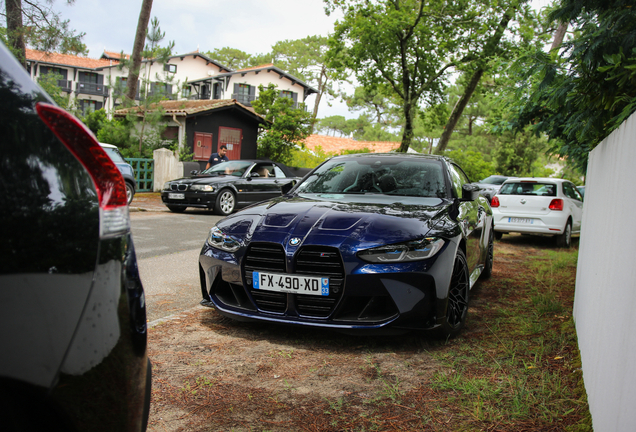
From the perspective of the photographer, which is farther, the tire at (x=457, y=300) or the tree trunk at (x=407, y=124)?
the tree trunk at (x=407, y=124)

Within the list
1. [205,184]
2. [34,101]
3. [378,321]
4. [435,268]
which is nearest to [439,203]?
[435,268]

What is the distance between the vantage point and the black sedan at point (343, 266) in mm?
3555

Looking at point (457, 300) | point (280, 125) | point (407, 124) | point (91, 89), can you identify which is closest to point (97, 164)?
point (457, 300)

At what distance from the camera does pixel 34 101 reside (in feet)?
4.57

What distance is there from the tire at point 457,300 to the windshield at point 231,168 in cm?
1058

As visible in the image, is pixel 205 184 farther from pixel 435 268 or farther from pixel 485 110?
pixel 485 110

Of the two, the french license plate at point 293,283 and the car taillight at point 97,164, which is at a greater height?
the car taillight at point 97,164

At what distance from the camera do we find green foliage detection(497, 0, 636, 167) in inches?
145

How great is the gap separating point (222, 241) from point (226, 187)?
9937 millimetres

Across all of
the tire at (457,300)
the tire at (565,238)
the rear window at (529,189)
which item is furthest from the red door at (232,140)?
Result: the tire at (457,300)

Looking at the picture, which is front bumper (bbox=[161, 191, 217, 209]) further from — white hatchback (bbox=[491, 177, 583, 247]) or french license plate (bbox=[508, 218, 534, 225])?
french license plate (bbox=[508, 218, 534, 225])

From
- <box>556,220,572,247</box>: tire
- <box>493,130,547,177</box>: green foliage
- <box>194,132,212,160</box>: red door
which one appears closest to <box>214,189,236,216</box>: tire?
<box>556,220,572,247</box>: tire

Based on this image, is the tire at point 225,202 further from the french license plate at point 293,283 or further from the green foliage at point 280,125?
the green foliage at point 280,125

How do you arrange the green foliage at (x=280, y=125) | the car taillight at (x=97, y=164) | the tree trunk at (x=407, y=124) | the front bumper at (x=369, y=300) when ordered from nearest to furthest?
the car taillight at (x=97, y=164) < the front bumper at (x=369, y=300) < the tree trunk at (x=407, y=124) < the green foliage at (x=280, y=125)
